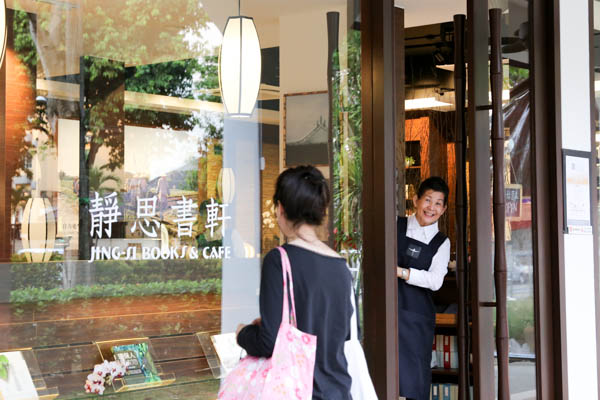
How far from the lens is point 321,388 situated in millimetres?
2314

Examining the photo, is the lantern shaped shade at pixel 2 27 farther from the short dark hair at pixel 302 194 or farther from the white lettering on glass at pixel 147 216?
the short dark hair at pixel 302 194

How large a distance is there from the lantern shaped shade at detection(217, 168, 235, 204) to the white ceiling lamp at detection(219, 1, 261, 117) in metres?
0.26

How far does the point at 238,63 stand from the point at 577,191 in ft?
7.57

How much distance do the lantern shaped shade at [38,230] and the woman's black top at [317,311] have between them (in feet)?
3.53

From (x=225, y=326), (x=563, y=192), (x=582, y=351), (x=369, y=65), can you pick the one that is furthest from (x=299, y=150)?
(x=582, y=351)

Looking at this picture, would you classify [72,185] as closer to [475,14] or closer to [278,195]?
[278,195]

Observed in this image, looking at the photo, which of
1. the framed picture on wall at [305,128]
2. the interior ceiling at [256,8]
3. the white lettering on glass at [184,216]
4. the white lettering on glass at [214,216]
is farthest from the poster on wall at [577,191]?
the white lettering on glass at [184,216]

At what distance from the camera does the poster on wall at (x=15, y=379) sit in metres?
2.93

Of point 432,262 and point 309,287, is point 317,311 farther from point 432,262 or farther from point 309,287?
point 432,262

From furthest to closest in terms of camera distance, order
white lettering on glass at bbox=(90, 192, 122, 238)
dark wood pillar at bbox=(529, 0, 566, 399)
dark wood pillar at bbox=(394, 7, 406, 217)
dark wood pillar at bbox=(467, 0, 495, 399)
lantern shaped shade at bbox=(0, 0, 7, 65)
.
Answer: dark wood pillar at bbox=(529, 0, 566, 399) < dark wood pillar at bbox=(467, 0, 495, 399) < dark wood pillar at bbox=(394, 7, 406, 217) < white lettering on glass at bbox=(90, 192, 122, 238) < lantern shaped shade at bbox=(0, 0, 7, 65)

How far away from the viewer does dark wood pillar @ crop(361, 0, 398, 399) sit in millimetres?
3701

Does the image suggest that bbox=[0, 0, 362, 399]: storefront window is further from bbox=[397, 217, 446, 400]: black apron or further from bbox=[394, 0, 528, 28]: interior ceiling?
bbox=[394, 0, 528, 28]: interior ceiling

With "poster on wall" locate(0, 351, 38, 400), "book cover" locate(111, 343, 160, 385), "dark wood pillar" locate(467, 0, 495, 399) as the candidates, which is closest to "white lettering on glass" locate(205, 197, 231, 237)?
"book cover" locate(111, 343, 160, 385)

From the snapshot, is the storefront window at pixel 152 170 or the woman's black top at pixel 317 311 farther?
the storefront window at pixel 152 170
